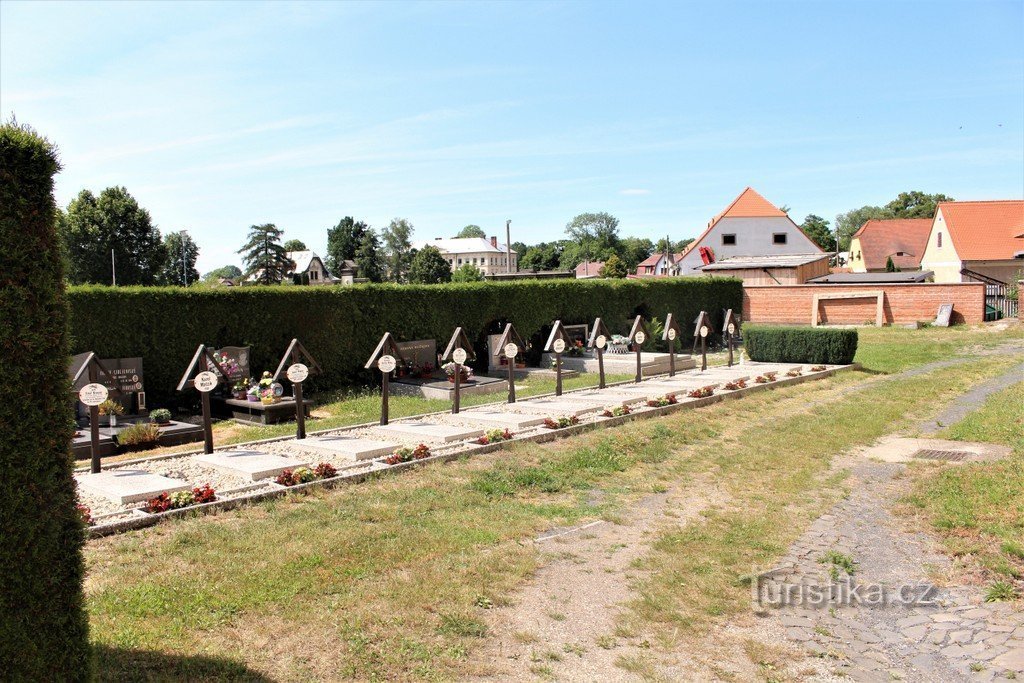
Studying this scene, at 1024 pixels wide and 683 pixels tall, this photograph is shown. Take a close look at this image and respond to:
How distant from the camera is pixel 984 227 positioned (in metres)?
43.2

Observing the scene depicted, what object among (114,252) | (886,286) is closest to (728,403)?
(886,286)

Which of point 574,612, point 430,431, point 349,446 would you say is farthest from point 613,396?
point 574,612

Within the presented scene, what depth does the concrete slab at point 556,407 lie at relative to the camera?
45.4 ft

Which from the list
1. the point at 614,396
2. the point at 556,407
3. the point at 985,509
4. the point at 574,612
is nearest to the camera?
the point at 574,612

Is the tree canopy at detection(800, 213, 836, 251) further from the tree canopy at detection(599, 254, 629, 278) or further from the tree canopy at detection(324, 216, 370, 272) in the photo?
the tree canopy at detection(324, 216, 370, 272)

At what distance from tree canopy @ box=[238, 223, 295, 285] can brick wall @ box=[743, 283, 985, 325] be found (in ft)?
157

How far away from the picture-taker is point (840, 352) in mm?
21766

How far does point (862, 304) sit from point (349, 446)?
27513 mm

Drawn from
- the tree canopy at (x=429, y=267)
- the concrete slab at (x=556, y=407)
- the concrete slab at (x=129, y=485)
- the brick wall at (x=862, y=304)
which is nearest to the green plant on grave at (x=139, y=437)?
the concrete slab at (x=129, y=485)

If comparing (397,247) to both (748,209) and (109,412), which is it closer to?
(748,209)

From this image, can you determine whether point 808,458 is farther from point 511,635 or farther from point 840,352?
point 840,352

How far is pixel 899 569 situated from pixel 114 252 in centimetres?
5825

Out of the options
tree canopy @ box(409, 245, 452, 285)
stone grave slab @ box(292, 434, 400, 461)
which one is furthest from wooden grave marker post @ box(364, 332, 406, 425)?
tree canopy @ box(409, 245, 452, 285)

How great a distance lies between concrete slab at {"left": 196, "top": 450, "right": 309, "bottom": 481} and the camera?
30.5 feet
